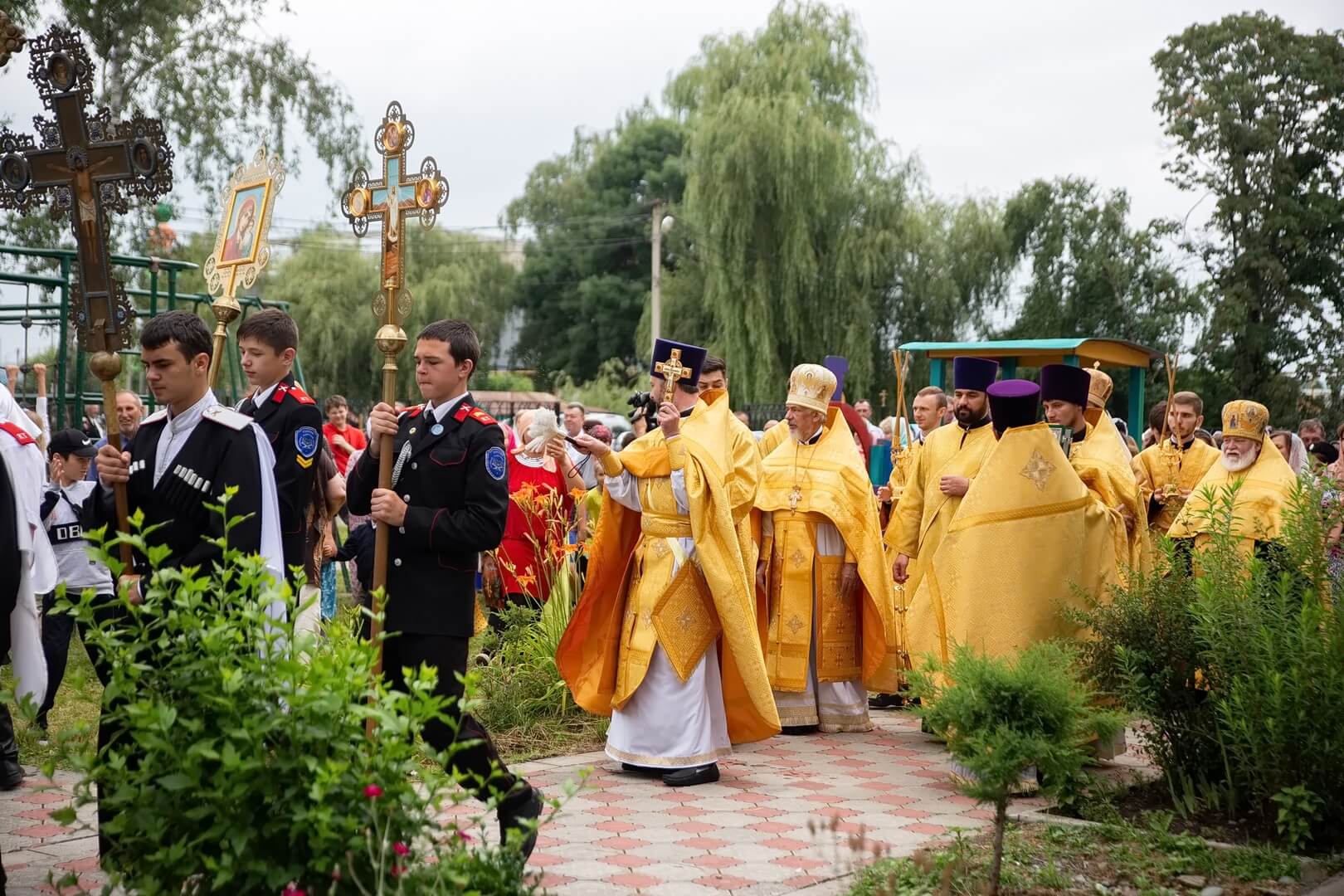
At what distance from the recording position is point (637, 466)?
22.1 feet

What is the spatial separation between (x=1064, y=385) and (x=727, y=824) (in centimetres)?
316

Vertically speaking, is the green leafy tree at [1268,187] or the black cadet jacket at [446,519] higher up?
the green leafy tree at [1268,187]

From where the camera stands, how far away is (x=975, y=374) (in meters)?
7.86

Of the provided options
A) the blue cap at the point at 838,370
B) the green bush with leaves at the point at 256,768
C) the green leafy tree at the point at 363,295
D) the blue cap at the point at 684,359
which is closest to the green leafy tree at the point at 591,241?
the green leafy tree at the point at 363,295

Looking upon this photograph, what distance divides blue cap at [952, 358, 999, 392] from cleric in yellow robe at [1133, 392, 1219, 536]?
3.03 m

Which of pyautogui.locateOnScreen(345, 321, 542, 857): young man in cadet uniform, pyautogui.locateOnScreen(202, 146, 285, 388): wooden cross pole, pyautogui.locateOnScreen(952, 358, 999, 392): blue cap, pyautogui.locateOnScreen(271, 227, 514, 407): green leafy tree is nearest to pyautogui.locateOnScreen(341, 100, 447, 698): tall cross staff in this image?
pyautogui.locateOnScreen(345, 321, 542, 857): young man in cadet uniform

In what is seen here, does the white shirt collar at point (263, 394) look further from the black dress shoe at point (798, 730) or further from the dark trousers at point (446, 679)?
the black dress shoe at point (798, 730)

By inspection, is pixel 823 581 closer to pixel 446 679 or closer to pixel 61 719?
pixel 446 679

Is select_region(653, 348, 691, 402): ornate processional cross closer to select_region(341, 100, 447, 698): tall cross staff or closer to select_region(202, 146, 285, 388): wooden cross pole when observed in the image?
select_region(341, 100, 447, 698): tall cross staff

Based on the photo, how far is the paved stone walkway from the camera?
4.88m

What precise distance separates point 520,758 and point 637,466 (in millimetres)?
1673

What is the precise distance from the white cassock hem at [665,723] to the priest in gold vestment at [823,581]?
1.55 meters

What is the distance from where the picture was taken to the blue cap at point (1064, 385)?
7.43 metres

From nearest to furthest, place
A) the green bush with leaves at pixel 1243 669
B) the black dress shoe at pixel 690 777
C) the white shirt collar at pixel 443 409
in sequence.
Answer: the white shirt collar at pixel 443 409, the green bush with leaves at pixel 1243 669, the black dress shoe at pixel 690 777
